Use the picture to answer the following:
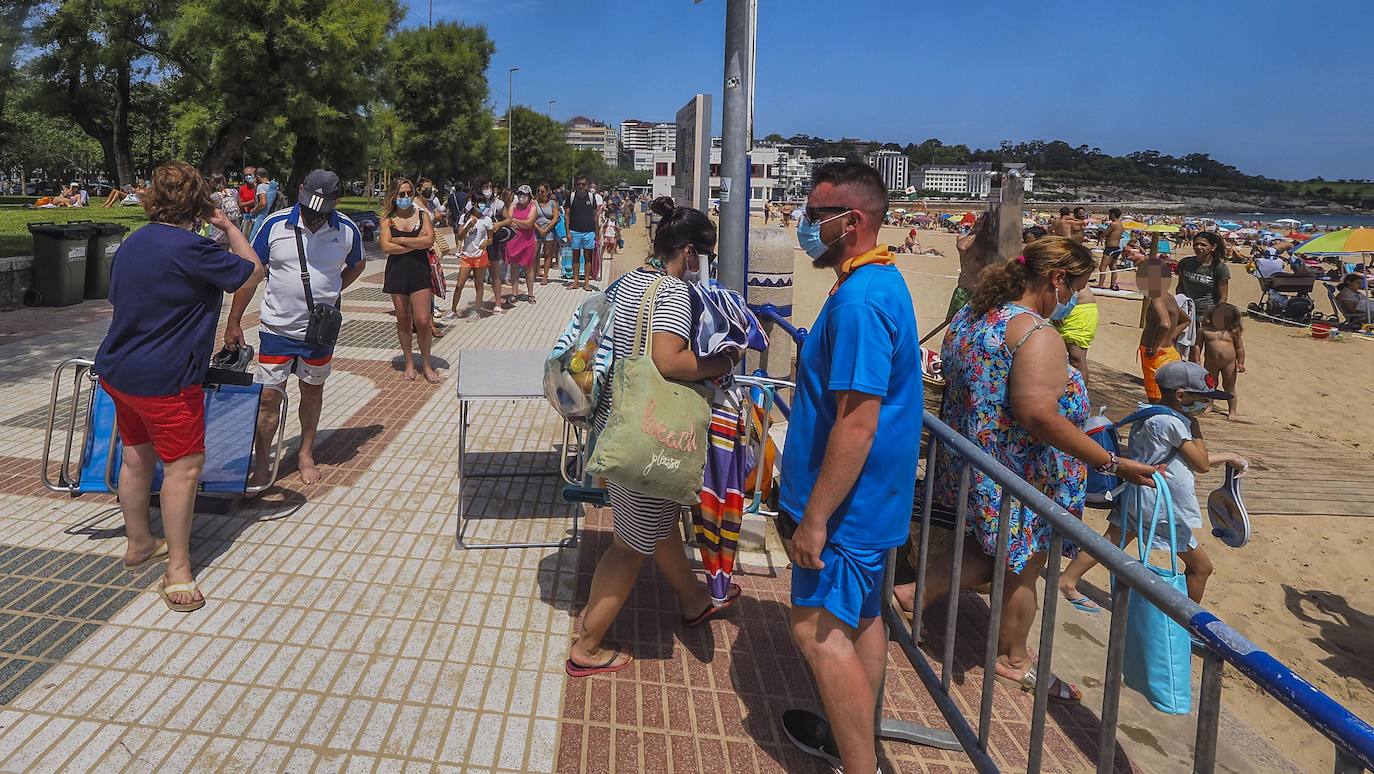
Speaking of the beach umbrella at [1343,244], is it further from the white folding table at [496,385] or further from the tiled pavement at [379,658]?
the white folding table at [496,385]

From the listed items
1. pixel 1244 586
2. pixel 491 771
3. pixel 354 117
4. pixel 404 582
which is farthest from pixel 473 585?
pixel 354 117

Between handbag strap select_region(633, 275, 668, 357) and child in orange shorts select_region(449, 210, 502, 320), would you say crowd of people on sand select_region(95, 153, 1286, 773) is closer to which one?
handbag strap select_region(633, 275, 668, 357)

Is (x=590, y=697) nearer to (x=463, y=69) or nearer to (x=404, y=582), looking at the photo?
(x=404, y=582)

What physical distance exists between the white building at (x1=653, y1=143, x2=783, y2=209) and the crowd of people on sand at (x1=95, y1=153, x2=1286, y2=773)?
251cm

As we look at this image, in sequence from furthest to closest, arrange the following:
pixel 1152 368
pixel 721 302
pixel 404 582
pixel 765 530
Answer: pixel 1152 368 < pixel 765 530 < pixel 404 582 < pixel 721 302

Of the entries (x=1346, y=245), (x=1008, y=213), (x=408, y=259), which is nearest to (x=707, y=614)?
(x=1008, y=213)

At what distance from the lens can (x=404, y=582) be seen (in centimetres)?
392

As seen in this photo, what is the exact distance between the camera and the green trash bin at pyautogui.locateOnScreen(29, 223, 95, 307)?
10.8 m

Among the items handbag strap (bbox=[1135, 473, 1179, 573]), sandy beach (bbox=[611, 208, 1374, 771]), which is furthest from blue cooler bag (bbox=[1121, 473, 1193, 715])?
sandy beach (bbox=[611, 208, 1374, 771])

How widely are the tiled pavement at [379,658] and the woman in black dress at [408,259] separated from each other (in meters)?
2.90

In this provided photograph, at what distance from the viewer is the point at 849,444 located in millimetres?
2205

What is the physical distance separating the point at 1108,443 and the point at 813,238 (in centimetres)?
199

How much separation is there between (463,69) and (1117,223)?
33758 millimetres

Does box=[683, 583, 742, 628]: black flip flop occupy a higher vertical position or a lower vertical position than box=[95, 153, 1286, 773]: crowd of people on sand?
lower
